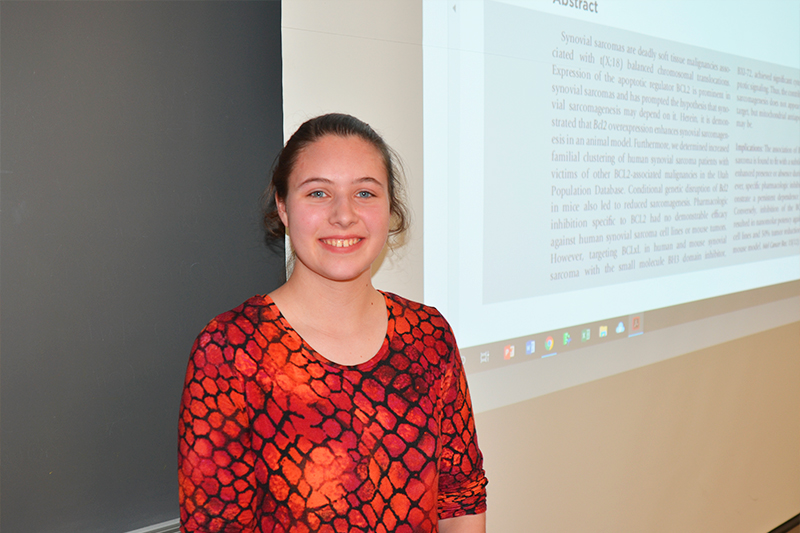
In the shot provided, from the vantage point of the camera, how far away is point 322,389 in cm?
103

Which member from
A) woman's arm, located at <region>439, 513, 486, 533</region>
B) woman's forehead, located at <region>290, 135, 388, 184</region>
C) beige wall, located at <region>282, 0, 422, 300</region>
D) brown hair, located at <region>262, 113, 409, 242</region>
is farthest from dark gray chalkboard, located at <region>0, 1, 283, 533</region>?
woman's arm, located at <region>439, 513, 486, 533</region>

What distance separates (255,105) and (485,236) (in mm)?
676

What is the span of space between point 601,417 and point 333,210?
1383mm

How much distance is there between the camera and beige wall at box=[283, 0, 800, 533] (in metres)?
1.35

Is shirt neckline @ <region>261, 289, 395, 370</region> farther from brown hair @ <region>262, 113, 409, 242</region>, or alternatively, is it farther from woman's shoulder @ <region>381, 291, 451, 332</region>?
brown hair @ <region>262, 113, 409, 242</region>

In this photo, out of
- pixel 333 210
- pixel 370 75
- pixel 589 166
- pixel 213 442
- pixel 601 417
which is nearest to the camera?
pixel 213 442

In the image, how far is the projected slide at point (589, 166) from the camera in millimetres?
1558

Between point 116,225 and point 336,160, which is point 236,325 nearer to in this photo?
point 336,160

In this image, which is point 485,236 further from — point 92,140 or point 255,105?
point 92,140

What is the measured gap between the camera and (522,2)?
5.39 feet

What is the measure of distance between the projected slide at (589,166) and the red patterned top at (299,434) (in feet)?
1.66

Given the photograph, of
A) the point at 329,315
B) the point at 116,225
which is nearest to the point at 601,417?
the point at 329,315

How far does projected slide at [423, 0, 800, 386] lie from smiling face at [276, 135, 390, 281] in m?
0.46

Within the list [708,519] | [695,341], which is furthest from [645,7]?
[708,519]
